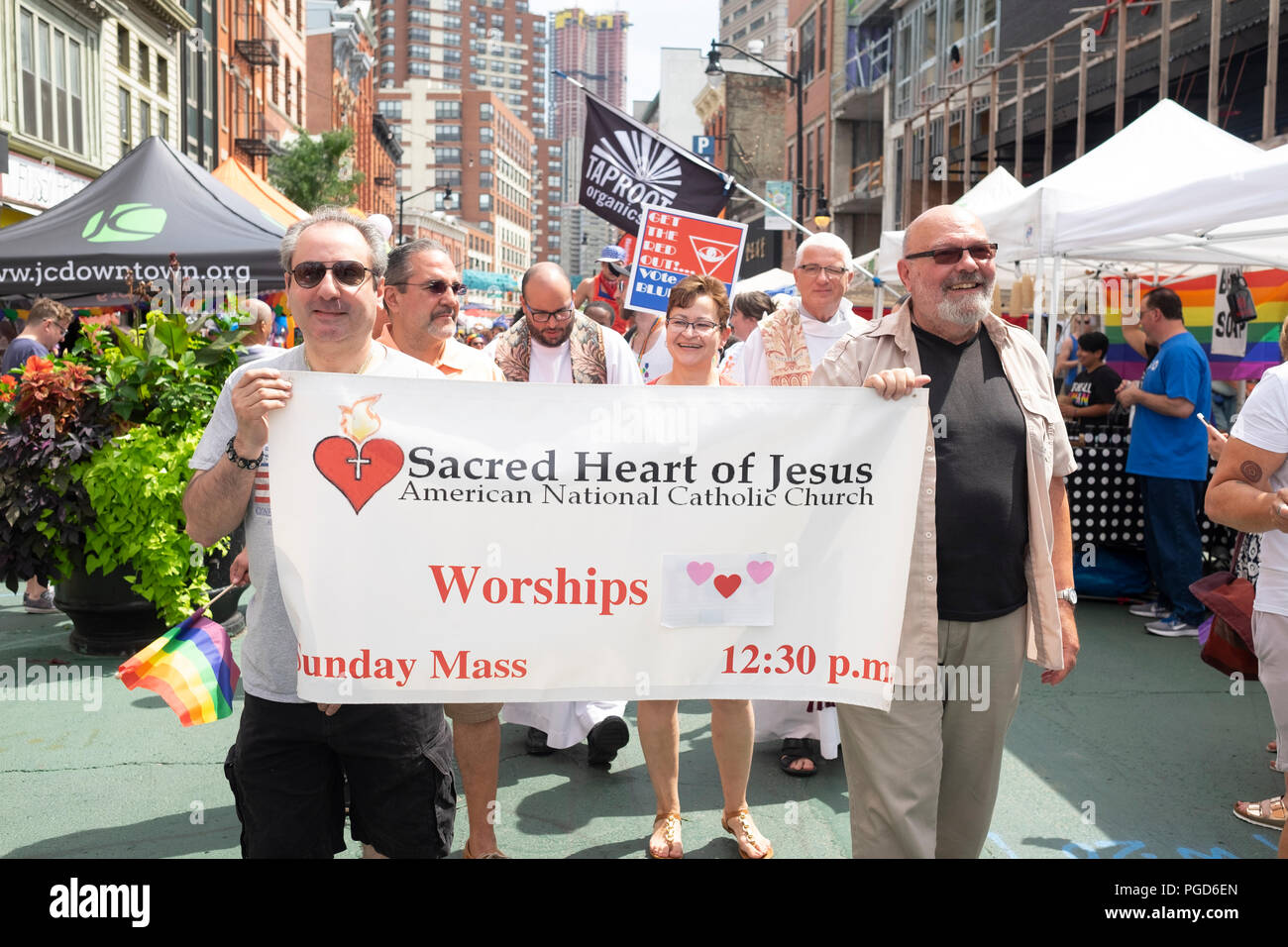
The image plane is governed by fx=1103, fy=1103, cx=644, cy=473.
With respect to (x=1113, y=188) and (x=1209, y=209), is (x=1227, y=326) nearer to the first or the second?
(x=1113, y=188)

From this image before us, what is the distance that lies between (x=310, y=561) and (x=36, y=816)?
2432mm

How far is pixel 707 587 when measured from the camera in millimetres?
3039

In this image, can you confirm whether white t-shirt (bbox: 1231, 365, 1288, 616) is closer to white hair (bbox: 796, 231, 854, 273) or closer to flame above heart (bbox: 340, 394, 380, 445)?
white hair (bbox: 796, 231, 854, 273)

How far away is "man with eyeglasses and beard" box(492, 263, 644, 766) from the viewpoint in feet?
14.6

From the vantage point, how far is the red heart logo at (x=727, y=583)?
9.98 ft

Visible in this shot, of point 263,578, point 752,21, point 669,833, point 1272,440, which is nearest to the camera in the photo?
point 263,578

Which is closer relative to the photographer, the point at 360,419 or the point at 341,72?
the point at 360,419

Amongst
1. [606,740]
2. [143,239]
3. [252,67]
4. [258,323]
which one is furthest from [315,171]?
[606,740]

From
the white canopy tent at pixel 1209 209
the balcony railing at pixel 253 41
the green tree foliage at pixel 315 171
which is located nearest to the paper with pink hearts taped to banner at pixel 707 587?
the white canopy tent at pixel 1209 209

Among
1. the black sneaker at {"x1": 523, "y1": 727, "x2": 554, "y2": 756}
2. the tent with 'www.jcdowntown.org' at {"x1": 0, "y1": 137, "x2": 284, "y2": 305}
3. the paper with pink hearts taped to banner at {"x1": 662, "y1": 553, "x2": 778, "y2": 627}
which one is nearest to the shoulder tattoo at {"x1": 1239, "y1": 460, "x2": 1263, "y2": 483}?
the paper with pink hearts taped to banner at {"x1": 662, "y1": 553, "x2": 778, "y2": 627}

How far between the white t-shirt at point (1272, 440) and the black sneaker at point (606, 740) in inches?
104

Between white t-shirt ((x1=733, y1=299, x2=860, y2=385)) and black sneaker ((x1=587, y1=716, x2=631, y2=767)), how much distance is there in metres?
1.65

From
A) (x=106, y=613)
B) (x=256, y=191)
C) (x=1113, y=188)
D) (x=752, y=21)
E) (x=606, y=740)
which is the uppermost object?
(x=752, y=21)

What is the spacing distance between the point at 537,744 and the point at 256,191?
31.2 ft
